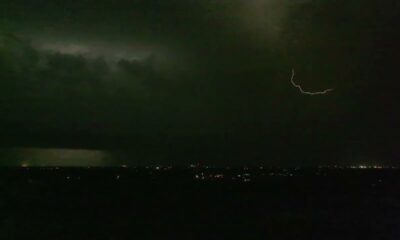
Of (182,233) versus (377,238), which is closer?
(377,238)

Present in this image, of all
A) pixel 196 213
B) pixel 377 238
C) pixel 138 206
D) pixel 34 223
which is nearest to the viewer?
pixel 377 238

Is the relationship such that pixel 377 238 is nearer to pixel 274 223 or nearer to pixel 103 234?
pixel 274 223

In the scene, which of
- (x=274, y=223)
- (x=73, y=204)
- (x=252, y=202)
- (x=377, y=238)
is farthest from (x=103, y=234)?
(x=252, y=202)

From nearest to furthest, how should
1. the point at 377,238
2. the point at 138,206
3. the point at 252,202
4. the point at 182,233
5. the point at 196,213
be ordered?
the point at 377,238 < the point at 182,233 < the point at 196,213 < the point at 138,206 < the point at 252,202

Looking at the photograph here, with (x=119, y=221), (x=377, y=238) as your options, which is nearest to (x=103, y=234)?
(x=119, y=221)

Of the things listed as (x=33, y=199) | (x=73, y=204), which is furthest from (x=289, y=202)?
(x=33, y=199)

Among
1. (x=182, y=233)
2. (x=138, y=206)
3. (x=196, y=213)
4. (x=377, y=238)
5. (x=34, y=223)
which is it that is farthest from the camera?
(x=138, y=206)

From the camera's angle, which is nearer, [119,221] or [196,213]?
[119,221]

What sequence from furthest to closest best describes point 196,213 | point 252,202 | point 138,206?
1. point 252,202
2. point 138,206
3. point 196,213

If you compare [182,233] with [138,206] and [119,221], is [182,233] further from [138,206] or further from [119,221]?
[138,206]
